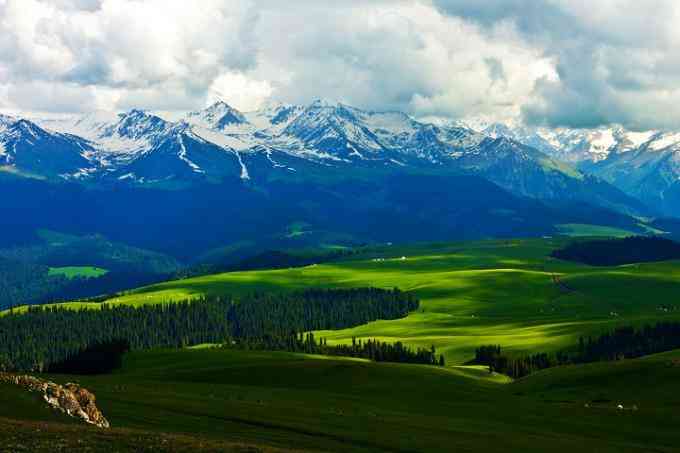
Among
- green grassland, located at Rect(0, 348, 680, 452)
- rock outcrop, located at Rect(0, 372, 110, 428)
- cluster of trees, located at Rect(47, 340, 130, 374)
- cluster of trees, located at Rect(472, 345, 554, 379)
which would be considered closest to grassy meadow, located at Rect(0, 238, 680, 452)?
green grassland, located at Rect(0, 348, 680, 452)

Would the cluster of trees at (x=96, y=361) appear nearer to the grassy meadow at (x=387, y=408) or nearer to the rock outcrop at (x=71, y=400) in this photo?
the grassy meadow at (x=387, y=408)

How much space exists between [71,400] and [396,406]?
47277 mm

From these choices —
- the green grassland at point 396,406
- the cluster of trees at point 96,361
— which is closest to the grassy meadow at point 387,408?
the green grassland at point 396,406

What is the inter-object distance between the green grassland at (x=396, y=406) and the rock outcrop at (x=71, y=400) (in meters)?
2.17

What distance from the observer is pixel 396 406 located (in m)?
108

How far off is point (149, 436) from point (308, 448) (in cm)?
1325

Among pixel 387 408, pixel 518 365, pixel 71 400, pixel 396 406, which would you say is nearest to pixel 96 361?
pixel 518 365

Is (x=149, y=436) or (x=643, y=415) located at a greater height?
(x=149, y=436)

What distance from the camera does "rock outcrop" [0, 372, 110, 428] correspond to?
69188 millimetres

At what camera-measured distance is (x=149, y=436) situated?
60.3 meters

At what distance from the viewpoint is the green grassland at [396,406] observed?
246 feet

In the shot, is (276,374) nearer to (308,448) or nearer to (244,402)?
(244,402)

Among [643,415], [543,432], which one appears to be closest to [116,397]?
[543,432]

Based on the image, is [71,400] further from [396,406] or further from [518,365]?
[518,365]
